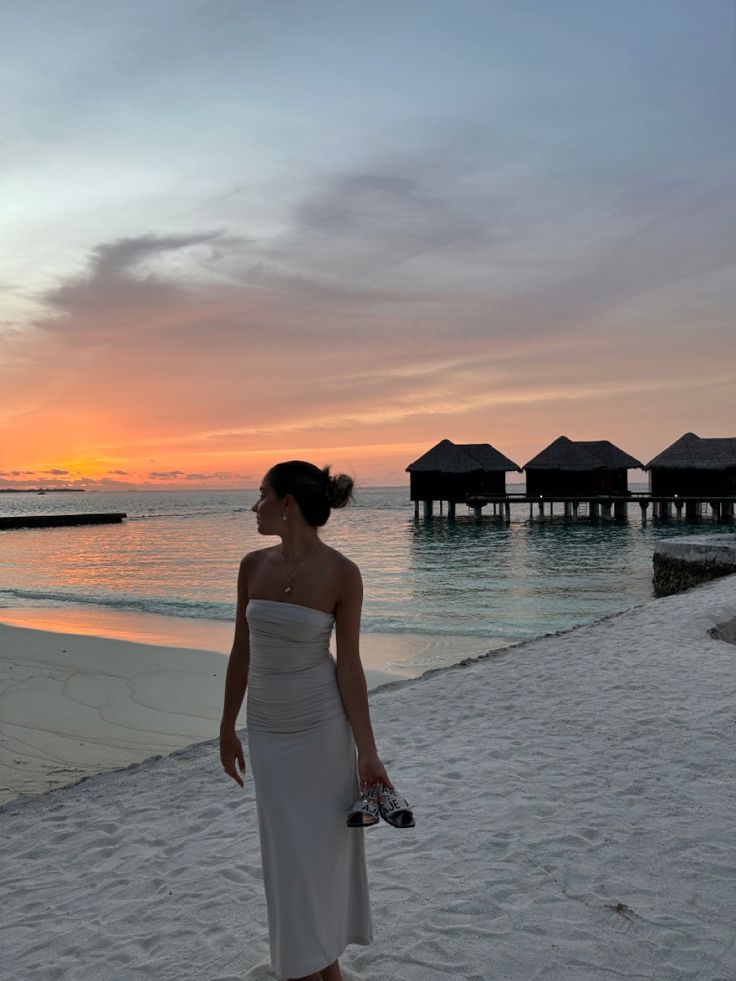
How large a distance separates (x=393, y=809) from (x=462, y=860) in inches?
72.7

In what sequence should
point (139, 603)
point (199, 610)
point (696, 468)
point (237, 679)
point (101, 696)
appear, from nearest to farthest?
point (237, 679)
point (101, 696)
point (199, 610)
point (139, 603)
point (696, 468)

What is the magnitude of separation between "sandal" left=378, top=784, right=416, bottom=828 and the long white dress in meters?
0.15

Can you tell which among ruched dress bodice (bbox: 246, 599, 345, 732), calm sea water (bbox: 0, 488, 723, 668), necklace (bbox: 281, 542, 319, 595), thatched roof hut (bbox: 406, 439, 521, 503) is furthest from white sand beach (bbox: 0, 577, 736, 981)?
thatched roof hut (bbox: 406, 439, 521, 503)

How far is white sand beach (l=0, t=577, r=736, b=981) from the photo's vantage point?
3.19 metres

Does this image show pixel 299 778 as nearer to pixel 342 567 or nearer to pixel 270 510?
pixel 342 567

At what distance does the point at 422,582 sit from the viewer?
78.7ft

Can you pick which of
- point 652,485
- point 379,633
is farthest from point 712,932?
point 652,485

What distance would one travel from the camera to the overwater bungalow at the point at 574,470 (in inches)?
2031

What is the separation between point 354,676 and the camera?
8.35 feet

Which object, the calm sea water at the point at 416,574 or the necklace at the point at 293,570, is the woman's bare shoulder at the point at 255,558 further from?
the calm sea water at the point at 416,574

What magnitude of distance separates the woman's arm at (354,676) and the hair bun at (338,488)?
0.21m

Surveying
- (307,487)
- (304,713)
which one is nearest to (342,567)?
(307,487)

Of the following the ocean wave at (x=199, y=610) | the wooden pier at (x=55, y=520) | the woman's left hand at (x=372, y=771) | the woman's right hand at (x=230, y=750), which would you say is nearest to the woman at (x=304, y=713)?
the woman's left hand at (x=372, y=771)

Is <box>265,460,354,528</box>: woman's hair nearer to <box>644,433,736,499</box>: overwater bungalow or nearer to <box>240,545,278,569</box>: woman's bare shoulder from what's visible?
<box>240,545,278,569</box>: woman's bare shoulder
